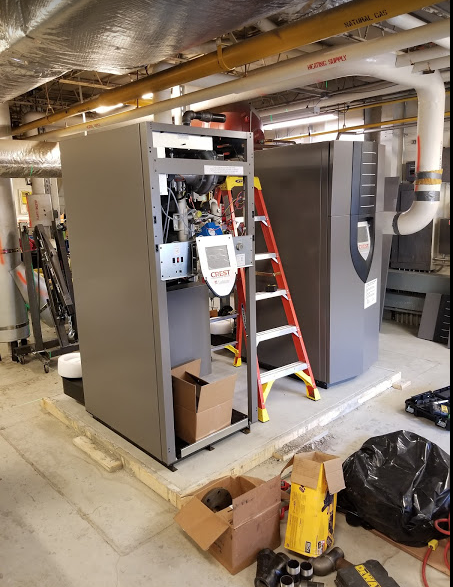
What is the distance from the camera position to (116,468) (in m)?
2.57

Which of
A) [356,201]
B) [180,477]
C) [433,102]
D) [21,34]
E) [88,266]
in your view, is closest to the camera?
[21,34]

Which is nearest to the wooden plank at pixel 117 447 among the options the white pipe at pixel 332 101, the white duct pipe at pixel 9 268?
the white duct pipe at pixel 9 268

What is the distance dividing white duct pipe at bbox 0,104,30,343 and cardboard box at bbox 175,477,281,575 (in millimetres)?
3287

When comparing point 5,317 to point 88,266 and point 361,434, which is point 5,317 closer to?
point 88,266

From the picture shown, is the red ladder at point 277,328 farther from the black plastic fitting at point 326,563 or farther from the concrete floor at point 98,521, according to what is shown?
the black plastic fitting at point 326,563

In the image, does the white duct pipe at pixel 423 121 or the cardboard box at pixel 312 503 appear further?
the white duct pipe at pixel 423 121

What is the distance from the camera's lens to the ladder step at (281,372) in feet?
9.60

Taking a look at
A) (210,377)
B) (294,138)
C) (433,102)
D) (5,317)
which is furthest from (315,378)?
(294,138)

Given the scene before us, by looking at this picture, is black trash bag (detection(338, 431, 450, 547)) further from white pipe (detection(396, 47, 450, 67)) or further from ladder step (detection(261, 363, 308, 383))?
white pipe (detection(396, 47, 450, 67))

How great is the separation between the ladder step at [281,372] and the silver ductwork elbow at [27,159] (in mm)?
3132

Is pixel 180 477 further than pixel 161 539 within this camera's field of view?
Yes

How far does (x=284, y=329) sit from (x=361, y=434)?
2.71 feet

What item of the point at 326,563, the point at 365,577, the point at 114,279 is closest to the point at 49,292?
the point at 114,279

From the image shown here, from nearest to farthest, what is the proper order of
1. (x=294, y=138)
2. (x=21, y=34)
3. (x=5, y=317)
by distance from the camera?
(x=21, y=34) → (x=5, y=317) → (x=294, y=138)
